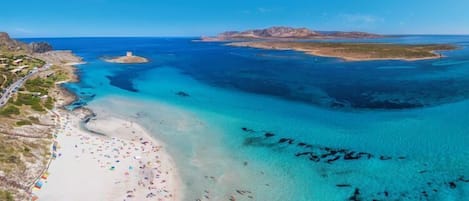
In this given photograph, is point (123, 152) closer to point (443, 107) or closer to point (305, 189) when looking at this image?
point (305, 189)

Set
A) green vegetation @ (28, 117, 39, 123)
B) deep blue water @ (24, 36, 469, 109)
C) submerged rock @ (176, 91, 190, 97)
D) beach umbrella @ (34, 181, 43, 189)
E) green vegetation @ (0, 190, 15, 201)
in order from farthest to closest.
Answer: submerged rock @ (176, 91, 190, 97)
deep blue water @ (24, 36, 469, 109)
green vegetation @ (28, 117, 39, 123)
beach umbrella @ (34, 181, 43, 189)
green vegetation @ (0, 190, 15, 201)

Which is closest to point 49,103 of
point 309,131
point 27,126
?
point 27,126

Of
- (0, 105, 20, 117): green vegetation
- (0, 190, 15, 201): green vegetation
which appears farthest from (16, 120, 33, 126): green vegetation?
(0, 190, 15, 201): green vegetation

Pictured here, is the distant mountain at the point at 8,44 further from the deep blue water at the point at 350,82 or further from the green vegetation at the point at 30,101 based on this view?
the green vegetation at the point at 30,101

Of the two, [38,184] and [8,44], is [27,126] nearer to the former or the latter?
[38,184]

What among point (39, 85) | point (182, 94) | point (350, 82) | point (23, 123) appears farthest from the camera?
point (350, 82)

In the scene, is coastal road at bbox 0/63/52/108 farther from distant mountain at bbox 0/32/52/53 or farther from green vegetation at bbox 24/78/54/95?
distant mountain at bbox 0/32/52/53
